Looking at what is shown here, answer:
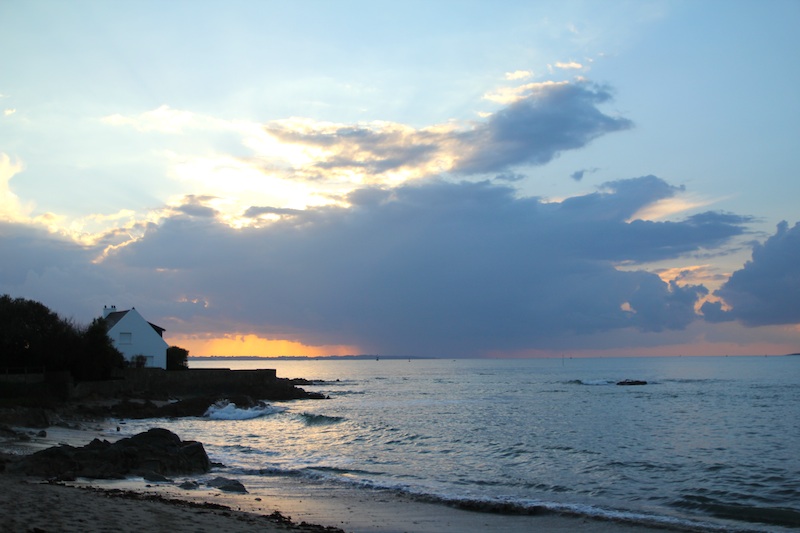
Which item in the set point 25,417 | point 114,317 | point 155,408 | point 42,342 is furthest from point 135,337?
point 25,417

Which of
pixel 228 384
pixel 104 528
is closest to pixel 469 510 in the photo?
pixel 104 528

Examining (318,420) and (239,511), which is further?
(318,420)

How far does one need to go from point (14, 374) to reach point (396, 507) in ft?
103

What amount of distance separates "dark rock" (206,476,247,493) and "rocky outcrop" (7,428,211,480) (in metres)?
1.97

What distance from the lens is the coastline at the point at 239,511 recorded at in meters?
11.2

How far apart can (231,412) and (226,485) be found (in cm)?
2712

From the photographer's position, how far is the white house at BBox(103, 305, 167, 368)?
2311 inches

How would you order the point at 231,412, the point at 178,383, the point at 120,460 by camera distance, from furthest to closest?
the point at 178,383
the point at 231,412
the point at 120,460

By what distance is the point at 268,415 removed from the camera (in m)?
45.3

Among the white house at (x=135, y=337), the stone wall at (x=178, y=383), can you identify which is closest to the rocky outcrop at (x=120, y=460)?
the stone wall at (x=178, y=383)

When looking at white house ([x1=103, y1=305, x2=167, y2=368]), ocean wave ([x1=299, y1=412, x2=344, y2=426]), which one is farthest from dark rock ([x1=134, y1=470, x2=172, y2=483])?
white house ([x1=103, y1=305, x2=167, y2=368])

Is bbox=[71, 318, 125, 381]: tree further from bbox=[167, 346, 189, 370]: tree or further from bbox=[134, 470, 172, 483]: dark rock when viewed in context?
bbox=[134, 470, 172, 483]: dark rock

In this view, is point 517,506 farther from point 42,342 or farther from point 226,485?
point 42,342

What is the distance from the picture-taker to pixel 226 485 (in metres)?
17.4
